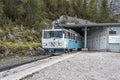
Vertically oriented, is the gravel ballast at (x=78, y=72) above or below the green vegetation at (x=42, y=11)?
below

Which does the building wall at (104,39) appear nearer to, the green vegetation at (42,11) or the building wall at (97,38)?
the building wall at (97,38)

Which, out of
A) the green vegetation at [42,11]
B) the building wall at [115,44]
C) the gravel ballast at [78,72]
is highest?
the green vegetation at [42,11]

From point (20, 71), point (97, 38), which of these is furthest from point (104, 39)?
point (20, 71)

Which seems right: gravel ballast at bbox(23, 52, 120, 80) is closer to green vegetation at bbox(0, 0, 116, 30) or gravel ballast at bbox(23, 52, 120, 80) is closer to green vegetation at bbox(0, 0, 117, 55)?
green vegetation at bbox(0, 0, 117, 55)

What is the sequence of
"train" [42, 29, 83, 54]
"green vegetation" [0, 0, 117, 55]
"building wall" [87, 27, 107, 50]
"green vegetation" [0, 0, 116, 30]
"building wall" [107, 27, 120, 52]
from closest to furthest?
"train" [42, 29, 83, 54], "green vegetation" [0, 0, 117, 55], "building wall" [107, 27, 120, 52], "building wall" [87, 27, 107, 50], "green vegetation" [0, 0, 116, 30]

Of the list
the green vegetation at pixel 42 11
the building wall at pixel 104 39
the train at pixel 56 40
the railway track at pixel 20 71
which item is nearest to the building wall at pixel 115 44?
the building wall at pixel 104 39

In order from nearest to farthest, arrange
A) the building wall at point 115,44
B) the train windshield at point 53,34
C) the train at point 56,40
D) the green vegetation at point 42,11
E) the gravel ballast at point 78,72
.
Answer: the gravel ballast at point 78,72
the train at point 56,40
the train windshield at point 53,34
the building wall at point 115,44
the green vegetation at point 42,11

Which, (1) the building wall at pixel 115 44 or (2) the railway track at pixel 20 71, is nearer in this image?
(2) the railway track at pixel 20 71

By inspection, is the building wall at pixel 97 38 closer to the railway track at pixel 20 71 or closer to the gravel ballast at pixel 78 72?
the gravel ballast at pixel 78 72

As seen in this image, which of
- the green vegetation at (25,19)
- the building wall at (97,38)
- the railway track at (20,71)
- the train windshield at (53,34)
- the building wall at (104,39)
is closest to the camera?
the railway track at (20,71)

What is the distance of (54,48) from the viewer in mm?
27797

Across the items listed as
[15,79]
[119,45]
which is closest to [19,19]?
[119,45]

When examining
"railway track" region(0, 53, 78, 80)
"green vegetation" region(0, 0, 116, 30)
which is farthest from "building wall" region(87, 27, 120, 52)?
"railway track" region(0, 53, 78, 80)

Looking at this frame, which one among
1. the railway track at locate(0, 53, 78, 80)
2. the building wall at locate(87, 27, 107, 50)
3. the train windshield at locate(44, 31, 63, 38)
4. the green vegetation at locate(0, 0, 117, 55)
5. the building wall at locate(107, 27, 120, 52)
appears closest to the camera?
the railway track at locate(0, 53, 78, 80)
